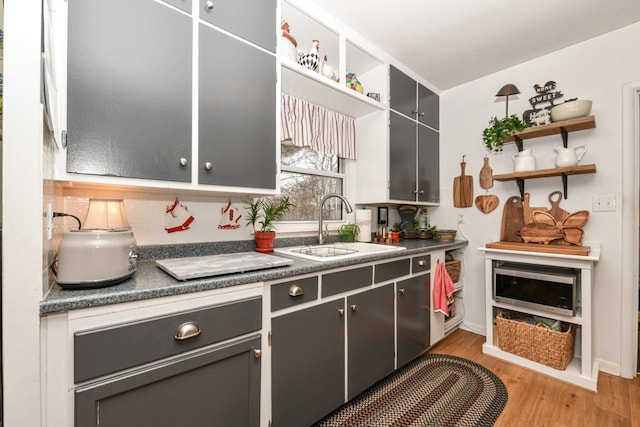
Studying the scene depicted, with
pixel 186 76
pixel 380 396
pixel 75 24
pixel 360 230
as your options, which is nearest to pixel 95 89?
pixel 75 24

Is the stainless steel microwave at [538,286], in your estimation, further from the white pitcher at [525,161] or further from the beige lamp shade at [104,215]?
the beige lamp shade at [104,215]

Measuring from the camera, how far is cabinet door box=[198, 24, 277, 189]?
1.34m

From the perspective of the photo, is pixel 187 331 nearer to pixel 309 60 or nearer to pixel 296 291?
pixel 296 291

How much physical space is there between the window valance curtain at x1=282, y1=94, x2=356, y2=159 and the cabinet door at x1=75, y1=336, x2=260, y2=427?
1.45m

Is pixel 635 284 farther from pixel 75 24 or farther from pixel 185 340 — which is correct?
pixel 75 24

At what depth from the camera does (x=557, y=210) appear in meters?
2.28

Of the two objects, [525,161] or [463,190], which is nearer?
[525,161]

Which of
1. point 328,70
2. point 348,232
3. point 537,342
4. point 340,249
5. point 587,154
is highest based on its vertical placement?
point 328,70

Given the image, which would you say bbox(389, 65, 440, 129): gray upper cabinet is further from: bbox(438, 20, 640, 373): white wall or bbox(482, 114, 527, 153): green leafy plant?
bbox(482, 114, 527, 153): green leafy plant

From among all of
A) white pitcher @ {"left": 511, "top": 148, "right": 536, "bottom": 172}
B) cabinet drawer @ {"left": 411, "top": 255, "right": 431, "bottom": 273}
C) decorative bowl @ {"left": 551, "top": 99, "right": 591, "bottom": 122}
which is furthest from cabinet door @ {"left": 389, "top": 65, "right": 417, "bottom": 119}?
cabinet drawer @ {"left": 411, "top": 255, "right": 431, "bottom": 273}

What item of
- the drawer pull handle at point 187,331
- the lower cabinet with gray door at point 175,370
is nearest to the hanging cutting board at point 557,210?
the lower cabinet with gray door at point 175,370

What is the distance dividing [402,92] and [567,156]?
1356 mm

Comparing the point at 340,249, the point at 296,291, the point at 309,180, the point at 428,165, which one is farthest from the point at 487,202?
the point at 296,291

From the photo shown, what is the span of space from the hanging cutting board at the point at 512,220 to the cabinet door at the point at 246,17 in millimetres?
2341
